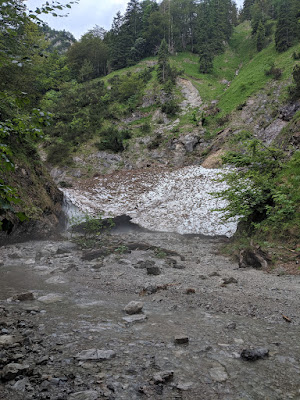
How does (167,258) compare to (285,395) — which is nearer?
(285,395)

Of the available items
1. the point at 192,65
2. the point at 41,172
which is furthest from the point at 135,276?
the point at 192,65

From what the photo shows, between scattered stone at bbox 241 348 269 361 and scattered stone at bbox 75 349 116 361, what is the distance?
5.16ft

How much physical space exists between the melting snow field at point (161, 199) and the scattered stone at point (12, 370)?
11558 mm

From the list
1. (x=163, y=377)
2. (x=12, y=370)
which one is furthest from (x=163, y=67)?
(x=12, y=370)

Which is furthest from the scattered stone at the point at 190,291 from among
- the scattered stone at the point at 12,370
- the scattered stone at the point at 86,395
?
the scattered stone at the point at 12,370

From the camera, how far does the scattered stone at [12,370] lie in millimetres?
2352

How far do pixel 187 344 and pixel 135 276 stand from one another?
3.78m

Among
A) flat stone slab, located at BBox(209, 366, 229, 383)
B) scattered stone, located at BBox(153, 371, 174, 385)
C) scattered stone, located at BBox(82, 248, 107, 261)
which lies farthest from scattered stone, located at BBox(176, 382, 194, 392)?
scattered stone, located at BBox(82, 248, 107, 261)

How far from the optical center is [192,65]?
5209cm

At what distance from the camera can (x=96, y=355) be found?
2.89 m

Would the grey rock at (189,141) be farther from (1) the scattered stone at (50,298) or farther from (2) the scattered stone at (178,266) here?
(1) the scattered stone at (50,298)

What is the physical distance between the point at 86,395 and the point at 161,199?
16.7 m

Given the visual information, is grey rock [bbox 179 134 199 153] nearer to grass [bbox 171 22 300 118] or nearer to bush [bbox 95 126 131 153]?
grass [bbox 171 22 300 118]

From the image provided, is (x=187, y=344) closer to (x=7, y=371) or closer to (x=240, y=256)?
(x=7, y=371)
